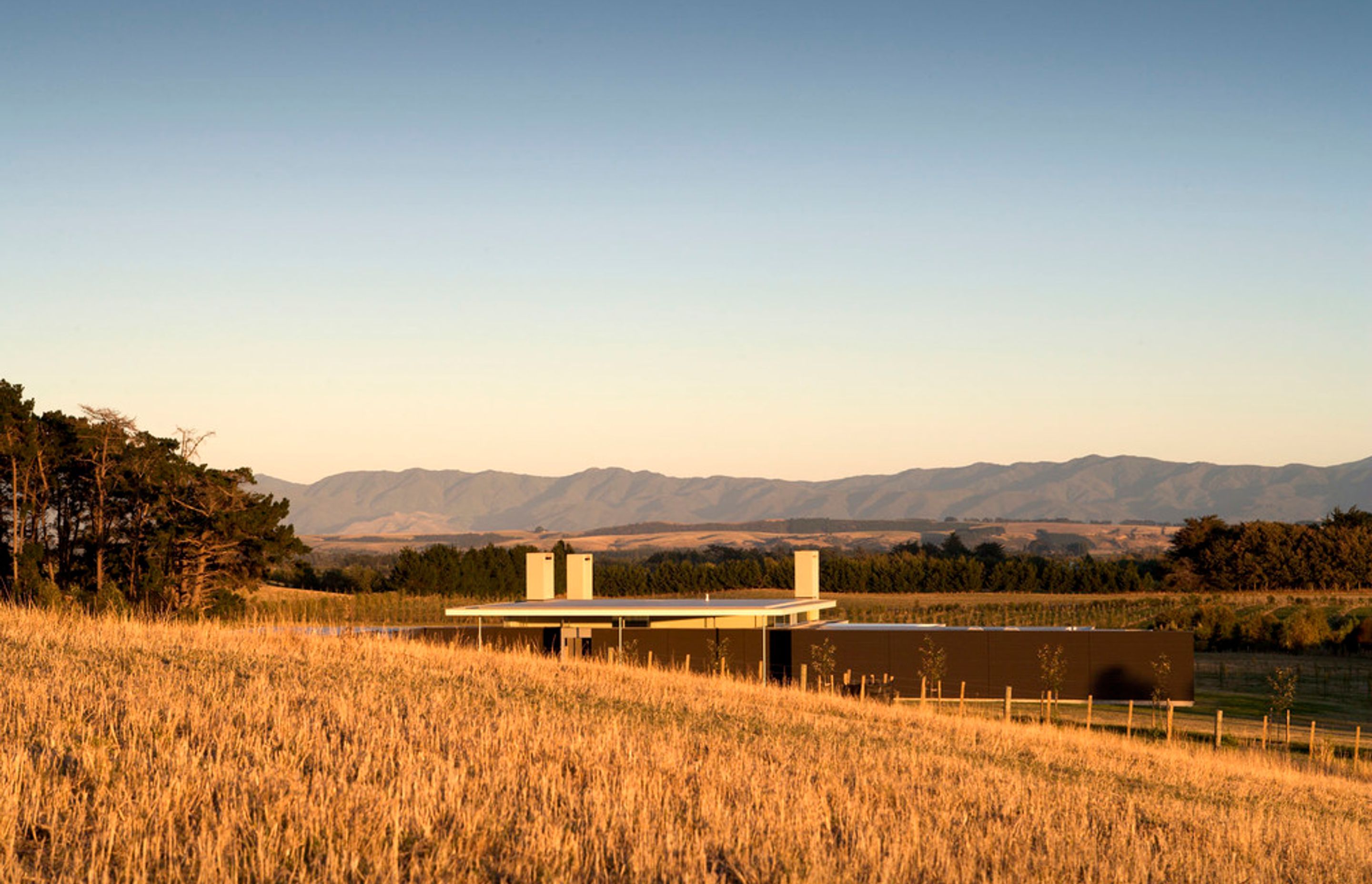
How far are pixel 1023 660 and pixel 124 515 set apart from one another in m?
39.1

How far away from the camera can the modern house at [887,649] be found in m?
43.0

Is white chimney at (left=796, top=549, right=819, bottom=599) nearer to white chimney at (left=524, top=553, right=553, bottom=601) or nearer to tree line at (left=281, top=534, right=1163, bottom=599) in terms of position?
white chimney at (left=524, top=553, right=553, bottom=601)

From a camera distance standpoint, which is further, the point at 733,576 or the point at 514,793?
the point at 733,576

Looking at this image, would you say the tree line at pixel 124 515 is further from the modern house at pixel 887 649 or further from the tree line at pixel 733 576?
the tree line at pixel 733 576

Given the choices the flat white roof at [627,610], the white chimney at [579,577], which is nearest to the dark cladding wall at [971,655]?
the flat white roof at [627,610]

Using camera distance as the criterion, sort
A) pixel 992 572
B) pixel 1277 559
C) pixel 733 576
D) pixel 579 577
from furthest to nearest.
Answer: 1. pixel 733 576
2. pixel 992 572
3. pixel 1277 559
4. pixel 579 577

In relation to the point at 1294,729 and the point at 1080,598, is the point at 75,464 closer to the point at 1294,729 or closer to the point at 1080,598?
the point at 1294,729

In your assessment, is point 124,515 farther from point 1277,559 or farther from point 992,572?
point 1277,559

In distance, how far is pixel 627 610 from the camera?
1703 inches

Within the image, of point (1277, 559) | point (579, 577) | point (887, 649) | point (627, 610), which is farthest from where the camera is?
point (1277, 559)

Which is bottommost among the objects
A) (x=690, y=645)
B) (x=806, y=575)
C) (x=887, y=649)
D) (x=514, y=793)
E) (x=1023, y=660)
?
(x=1023, y=660)

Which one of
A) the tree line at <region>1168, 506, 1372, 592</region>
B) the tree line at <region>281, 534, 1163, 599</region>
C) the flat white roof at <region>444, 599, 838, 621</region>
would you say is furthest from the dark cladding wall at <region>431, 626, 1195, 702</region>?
the tree line at <region>1168, 506, 1372, 592</region>

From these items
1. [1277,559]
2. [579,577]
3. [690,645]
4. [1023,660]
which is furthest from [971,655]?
[1277,559]

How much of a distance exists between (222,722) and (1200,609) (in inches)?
2730
